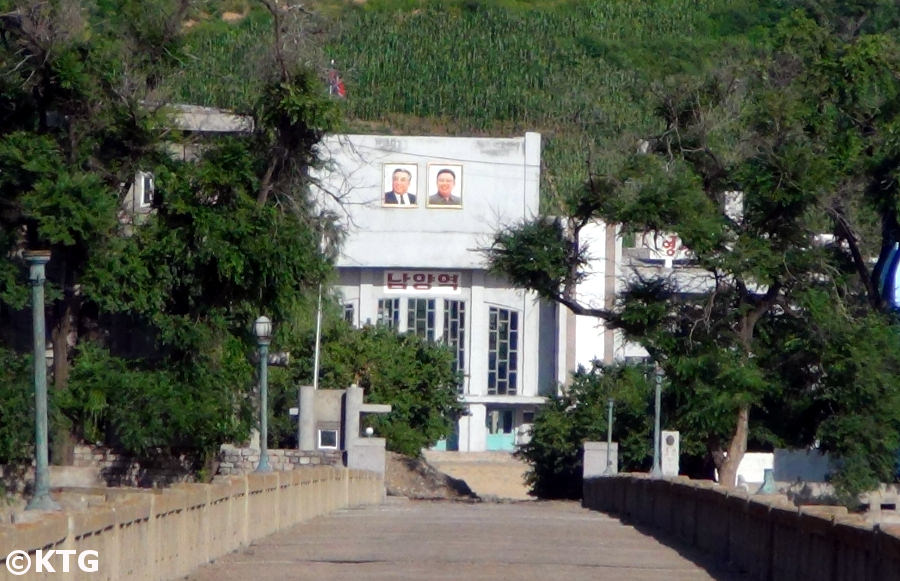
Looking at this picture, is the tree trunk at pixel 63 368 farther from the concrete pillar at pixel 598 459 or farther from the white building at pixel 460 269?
the white building at pixel 460 269

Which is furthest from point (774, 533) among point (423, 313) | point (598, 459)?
point (423, 313)

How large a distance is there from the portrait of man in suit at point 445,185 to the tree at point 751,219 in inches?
1137

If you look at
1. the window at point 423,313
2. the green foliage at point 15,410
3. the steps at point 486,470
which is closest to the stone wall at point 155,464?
the green foliage at point 15,410

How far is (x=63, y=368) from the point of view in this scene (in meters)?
34.8

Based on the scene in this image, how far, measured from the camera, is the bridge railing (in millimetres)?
8992

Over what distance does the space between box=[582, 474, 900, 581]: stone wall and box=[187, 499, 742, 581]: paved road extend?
1.32ft

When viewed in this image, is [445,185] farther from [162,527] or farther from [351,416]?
[162,527]

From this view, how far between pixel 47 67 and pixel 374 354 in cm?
2375

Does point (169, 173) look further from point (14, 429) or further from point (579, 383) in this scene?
point (579, 383)

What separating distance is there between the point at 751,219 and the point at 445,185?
31294 mm

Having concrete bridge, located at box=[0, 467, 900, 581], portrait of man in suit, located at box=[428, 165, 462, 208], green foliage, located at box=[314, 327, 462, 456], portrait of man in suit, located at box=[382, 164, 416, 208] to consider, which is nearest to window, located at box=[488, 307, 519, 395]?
portrait of man in suit, located at box=[428, 165, 462, 208]

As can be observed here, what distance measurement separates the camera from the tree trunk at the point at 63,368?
34.2 metres

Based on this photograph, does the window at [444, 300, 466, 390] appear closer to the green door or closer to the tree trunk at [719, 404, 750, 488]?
the green door

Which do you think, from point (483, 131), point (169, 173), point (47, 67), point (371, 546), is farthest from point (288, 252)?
point (483, 131)
